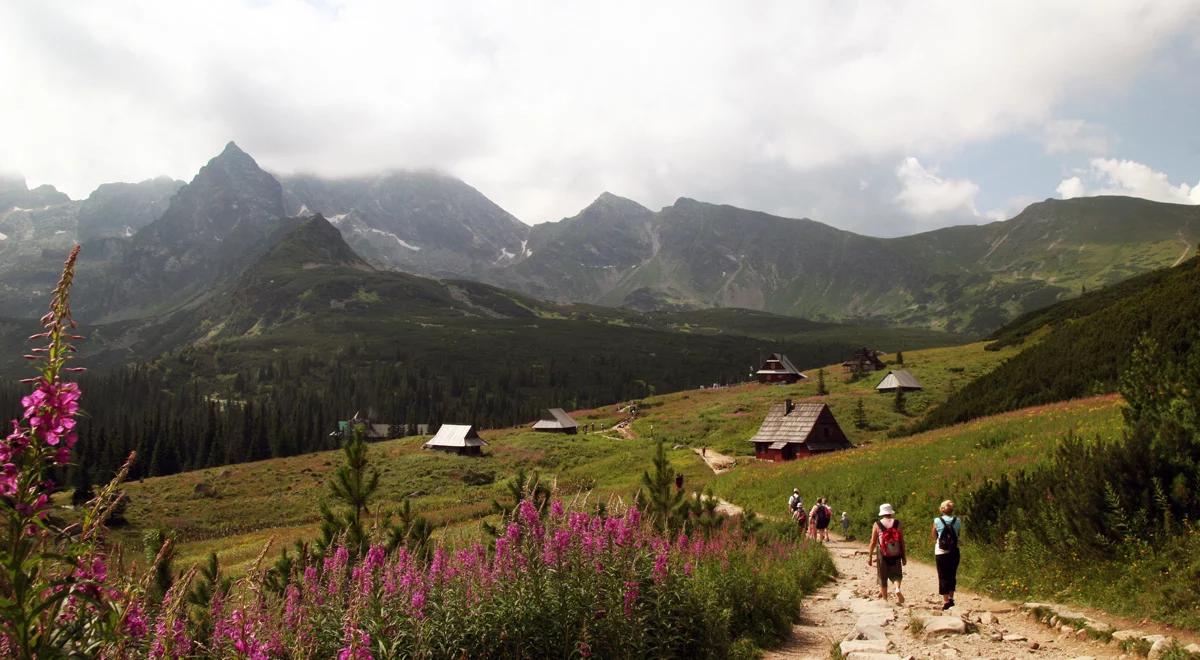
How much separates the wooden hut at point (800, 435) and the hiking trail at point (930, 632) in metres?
43.5

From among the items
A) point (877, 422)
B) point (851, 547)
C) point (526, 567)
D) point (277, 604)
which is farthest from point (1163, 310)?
point (277, 604)

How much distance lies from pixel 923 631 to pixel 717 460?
5008cm

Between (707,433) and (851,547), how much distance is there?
177ft

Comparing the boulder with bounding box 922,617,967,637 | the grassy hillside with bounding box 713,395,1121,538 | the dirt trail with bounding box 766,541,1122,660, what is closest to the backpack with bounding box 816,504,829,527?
the grassy hillside with bounding box 713,395,1121,538

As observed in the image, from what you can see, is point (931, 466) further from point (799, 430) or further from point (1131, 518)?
point (799, 430)

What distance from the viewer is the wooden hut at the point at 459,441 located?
87875 mm

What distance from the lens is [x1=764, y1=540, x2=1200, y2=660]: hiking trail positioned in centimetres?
1121

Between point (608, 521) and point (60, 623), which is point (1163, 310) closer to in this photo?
point (608, 521)

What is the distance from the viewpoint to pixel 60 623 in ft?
16.2

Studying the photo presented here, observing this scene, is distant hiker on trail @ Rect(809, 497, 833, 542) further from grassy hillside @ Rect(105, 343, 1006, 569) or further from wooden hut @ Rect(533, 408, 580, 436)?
wooden hut @ Rect(533, 408, 580, 436)

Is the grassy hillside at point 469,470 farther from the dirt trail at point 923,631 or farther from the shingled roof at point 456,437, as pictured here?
the dirt trail at point 923,631

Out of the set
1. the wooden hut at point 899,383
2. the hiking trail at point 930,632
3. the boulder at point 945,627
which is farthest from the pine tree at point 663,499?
the wooden hut at point 899,383

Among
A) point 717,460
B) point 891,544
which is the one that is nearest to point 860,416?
point 717,460

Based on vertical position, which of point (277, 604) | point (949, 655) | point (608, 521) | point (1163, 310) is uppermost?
point (1163, 310)
